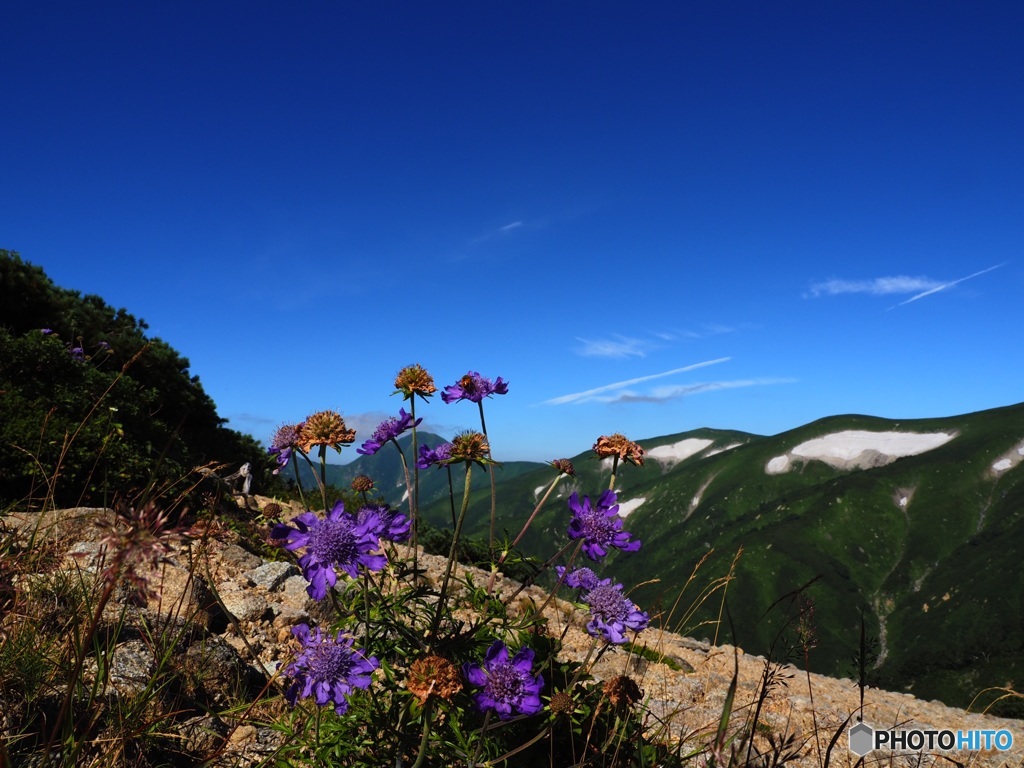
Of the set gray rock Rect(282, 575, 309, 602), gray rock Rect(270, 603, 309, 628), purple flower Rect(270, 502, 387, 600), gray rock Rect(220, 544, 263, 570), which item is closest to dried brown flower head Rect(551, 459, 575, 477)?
purple flower Rect(270, 502, 387, 600)

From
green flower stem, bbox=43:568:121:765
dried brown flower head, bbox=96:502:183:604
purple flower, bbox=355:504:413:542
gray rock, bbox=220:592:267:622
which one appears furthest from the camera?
gray rock, bbox=220:592:267:622

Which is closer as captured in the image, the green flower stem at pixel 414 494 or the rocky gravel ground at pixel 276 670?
the green flower stem at pixel 414 494

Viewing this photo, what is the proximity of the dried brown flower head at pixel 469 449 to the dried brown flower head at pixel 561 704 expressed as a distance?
122 cm

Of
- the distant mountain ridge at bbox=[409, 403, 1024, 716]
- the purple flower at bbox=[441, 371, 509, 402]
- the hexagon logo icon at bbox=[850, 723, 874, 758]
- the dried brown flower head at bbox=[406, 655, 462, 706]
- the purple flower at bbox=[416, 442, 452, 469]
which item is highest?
Result: the purple flower at bbox=[441, 371, 509, 402]

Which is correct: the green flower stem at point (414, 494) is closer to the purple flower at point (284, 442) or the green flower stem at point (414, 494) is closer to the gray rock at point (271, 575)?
the purple flower at point (284, 442)

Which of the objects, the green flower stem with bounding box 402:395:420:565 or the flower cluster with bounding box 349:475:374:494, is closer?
the green flower stem with bounding box 402:395:420:565

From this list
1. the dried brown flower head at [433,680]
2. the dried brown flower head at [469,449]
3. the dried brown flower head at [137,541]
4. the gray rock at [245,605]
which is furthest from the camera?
the gray rock at [245,605]

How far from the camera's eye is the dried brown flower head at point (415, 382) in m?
3.79

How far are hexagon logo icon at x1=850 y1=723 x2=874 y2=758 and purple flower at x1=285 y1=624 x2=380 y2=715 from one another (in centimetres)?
440

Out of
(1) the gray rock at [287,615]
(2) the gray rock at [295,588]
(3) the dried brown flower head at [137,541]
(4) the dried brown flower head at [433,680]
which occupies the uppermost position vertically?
(3) the dried brown flower head at [137,541]

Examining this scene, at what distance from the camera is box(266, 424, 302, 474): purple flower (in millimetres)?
3723

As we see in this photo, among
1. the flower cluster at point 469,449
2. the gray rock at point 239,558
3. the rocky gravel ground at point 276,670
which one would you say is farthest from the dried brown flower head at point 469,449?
the gray rock at point 239,558

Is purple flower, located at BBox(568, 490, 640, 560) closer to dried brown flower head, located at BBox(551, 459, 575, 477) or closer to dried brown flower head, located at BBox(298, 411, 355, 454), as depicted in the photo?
dried brown flower head, located at BBox(551, 459, 575, 477)

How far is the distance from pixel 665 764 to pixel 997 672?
114m
